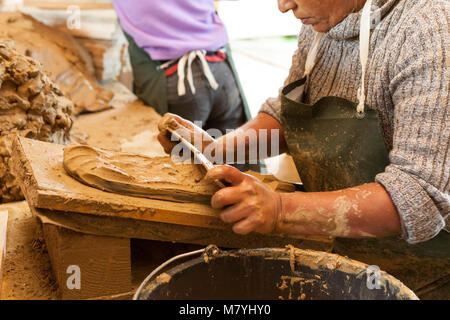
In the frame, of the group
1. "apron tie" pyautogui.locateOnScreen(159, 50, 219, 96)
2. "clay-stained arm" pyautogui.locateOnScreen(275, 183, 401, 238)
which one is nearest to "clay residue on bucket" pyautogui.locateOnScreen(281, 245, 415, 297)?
"clay-stained arm" pyautogui.locateOnScreen(275, 183, 401, 238)

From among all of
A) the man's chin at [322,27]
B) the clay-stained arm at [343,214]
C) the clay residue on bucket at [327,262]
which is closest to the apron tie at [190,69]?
the man's chin at [322,27]

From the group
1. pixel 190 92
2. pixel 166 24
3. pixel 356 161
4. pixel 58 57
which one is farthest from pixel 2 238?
pixel 58 57

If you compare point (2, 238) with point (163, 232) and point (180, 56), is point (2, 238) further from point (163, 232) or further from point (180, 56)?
point (180, 56)

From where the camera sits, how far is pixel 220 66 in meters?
3.75

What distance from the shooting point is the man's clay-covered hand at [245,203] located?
1.54 m

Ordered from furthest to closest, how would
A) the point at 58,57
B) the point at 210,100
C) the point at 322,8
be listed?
the point at 58,57
the point at 210,100
the point at 322,8

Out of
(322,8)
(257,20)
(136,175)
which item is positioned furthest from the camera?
(257,20)

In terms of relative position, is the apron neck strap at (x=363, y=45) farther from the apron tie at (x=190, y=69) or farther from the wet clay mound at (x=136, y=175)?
the apron tie at (x=190, y=69)

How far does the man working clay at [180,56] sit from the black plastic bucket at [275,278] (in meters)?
2.22

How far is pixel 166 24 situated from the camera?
352cm

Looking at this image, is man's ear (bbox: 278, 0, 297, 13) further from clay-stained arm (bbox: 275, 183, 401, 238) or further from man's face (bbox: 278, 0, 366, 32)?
clay-stained arm (bbox: 275, 183, 401, 238)

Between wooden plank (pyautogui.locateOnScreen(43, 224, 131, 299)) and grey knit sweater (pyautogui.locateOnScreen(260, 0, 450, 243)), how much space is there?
2.82 feet

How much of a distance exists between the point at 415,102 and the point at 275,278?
68 cm

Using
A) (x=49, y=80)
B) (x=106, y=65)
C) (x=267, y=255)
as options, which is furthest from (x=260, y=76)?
(x=267, y=255)
